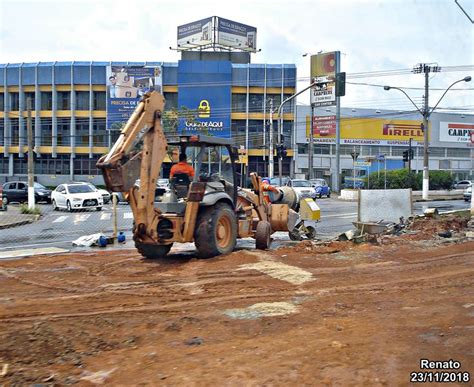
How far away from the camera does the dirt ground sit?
4559mm

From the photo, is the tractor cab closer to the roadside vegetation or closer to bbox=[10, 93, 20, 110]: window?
the roadside vegetation

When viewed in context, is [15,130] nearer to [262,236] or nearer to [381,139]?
[381,139]

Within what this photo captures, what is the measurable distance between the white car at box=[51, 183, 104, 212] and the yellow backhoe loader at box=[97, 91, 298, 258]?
1924 cm

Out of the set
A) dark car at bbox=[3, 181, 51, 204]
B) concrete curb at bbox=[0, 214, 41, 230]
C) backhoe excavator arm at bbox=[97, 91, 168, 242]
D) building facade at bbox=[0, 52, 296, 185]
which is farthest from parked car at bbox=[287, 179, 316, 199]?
Result: backhoe excavator arm at bbox=[97, 91, 168, 242]

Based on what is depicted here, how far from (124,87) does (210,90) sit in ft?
30.0

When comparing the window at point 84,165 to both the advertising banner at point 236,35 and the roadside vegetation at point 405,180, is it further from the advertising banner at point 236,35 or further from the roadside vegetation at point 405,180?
the roadside vegetation at point 405,180

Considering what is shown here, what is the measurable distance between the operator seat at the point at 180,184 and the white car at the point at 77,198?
19.8 meters

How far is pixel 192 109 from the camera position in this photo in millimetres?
59281

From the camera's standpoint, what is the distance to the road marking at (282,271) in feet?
27.4

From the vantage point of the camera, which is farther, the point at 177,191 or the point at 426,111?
the point at 426,111

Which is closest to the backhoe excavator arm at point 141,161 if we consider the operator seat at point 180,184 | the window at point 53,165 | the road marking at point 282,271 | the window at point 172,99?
the operator seat at point 180,184

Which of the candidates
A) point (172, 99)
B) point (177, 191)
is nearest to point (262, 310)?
point (177, 191)

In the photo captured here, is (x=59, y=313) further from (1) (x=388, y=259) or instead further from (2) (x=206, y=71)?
(2) (x=206, y=71)

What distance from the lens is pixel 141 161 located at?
985cm
